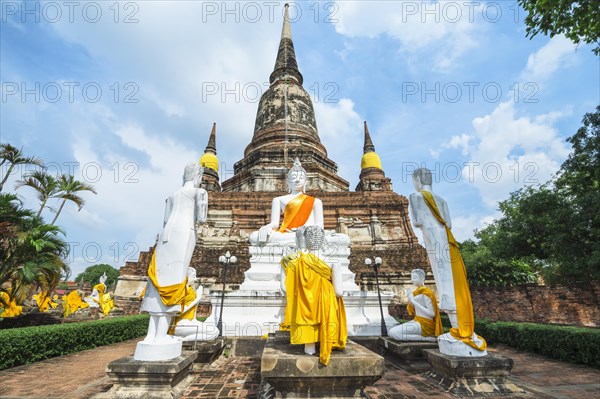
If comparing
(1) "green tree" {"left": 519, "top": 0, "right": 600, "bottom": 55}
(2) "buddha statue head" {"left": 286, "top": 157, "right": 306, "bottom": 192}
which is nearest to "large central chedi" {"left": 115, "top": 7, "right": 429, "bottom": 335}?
(2) "buddha statue head" {"left": 286, "top": 157, "right": 306, "bottom": 192}

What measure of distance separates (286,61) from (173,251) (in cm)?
3081

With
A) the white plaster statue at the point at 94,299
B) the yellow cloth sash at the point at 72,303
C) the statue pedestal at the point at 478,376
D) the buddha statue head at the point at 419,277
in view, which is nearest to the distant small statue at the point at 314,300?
the statue pedestal at the point at 478,376

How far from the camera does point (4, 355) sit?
6297mm

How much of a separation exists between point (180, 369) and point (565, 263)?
55.7 feet

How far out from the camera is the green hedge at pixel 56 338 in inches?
254

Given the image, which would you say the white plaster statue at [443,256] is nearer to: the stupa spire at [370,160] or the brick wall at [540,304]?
the brick wall at [540,304]

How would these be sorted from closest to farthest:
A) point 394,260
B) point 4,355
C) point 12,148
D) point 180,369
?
point 180,369 < point 4,355 < point 12,148 < point 394,260

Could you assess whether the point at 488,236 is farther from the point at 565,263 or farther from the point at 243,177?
the point at 243,177

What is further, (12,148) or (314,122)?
(314,122)

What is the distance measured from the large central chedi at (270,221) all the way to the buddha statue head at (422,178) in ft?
6.59

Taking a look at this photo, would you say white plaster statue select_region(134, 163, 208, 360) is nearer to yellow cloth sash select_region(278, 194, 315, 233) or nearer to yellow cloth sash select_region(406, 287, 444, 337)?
yellow cloth sash select_region(278, 194, 315, 233)

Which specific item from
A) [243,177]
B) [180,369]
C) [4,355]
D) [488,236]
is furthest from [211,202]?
[488,236]

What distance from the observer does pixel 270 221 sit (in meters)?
15.8

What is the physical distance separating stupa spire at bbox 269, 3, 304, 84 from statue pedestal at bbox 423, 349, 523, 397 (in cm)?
2937
